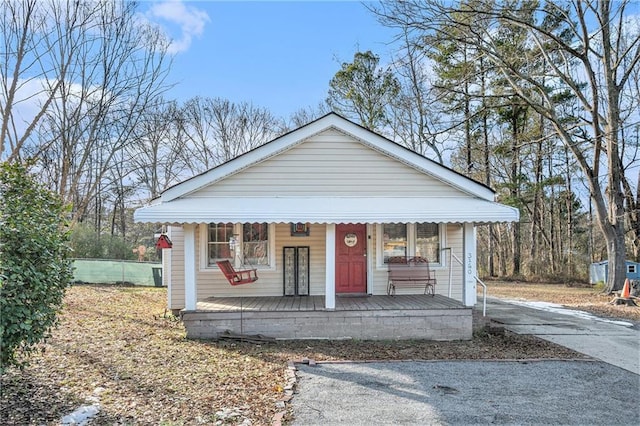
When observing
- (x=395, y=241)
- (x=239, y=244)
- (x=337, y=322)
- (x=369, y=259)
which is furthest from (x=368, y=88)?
(x=337, y=322)

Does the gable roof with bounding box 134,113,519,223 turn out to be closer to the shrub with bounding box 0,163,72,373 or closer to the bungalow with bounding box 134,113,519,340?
the bungalow with bounding box 134,113,519,340

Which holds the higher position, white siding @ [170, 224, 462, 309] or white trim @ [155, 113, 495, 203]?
white trim @ [155, 113, 495, 203]

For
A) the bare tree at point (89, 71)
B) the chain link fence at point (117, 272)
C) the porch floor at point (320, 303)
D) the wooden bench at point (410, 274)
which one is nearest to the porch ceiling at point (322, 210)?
the wooden bench at point (410, 274)

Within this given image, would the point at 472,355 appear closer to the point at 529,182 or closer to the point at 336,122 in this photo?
the point at 336,122

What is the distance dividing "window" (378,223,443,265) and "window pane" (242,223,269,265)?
10.0 ft

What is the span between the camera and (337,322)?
331 inches

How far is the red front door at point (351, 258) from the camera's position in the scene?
10.5 meters

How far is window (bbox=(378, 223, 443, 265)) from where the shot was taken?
10.6m

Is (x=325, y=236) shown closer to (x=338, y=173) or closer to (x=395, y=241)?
(x=338, y=173)

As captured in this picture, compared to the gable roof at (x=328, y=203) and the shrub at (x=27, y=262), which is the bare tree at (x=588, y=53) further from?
the shrub at (x=27, y=262)

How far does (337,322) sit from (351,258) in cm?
247

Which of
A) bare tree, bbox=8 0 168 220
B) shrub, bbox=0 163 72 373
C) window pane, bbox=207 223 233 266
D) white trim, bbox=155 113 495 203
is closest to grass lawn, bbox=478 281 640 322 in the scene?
white trim, bbox=155 113 495 203

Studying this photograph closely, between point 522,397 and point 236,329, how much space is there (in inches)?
213

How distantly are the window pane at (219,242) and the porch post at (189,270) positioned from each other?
1.70m
